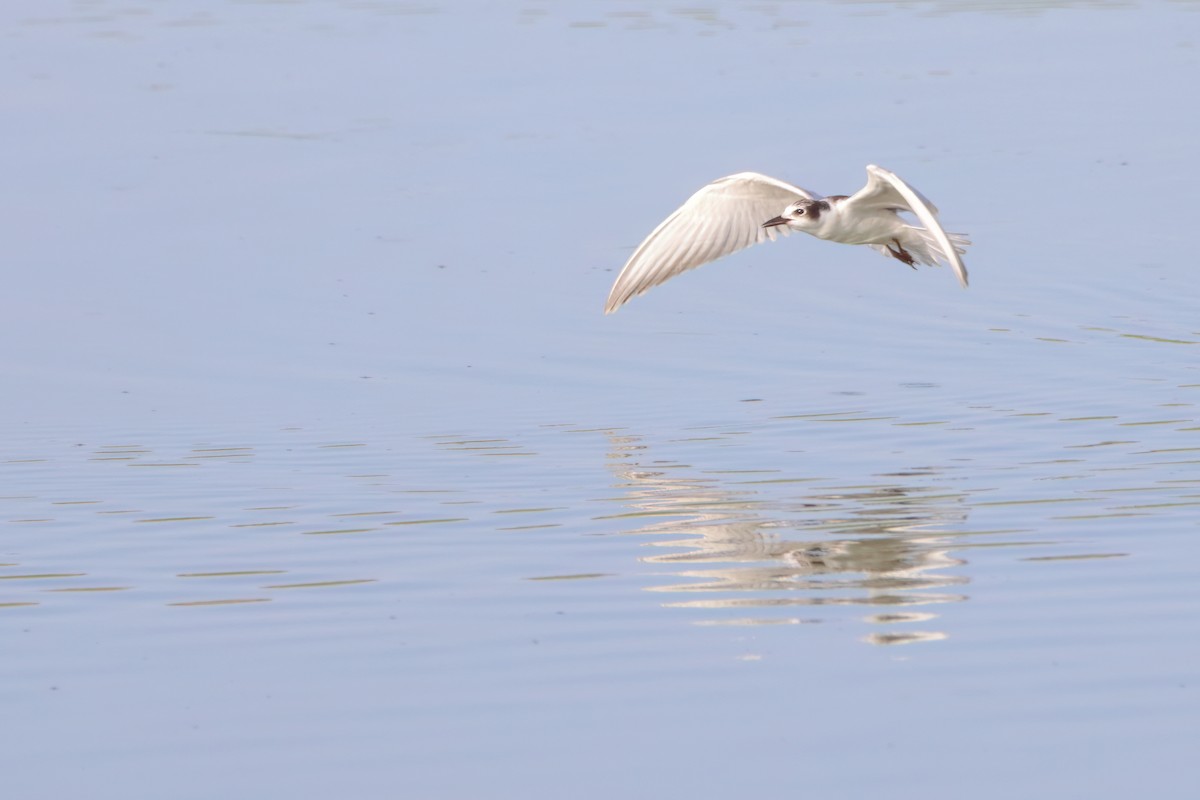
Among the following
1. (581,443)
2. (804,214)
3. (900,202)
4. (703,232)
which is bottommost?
(581,443)

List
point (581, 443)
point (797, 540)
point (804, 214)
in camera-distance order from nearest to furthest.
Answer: point (797, 540) → point (581, 443) → point (804, 214)

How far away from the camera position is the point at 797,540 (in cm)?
923

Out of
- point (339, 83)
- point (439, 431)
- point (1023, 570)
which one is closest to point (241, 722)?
point (1023, 570)

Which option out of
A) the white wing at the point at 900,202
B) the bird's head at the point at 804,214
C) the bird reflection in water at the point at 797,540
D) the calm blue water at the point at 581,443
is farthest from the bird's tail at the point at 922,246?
the bird reflection in water at the point at 797,540

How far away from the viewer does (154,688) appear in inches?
287

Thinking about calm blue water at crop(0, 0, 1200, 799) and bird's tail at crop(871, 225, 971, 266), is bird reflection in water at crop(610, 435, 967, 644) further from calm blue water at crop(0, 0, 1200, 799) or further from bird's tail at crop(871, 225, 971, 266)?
bird's tail at crop(871, 225, 971, 266)

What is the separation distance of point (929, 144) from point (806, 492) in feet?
34.7

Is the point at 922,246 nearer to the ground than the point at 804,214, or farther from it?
nearer to the ground

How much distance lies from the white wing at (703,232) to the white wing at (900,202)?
80 centimetres

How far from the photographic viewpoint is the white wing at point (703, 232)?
13.4 m

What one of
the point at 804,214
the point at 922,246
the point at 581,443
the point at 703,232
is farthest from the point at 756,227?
the point at 581,443

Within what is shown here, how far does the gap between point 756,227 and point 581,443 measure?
9.49 feet

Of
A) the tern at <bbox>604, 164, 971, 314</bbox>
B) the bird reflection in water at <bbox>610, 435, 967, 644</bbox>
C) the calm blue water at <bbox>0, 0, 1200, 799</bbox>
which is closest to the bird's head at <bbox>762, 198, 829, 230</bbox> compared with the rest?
the tern at <bbox>604, 164, 971, 314</bbox>

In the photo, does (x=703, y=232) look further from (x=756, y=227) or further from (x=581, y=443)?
(x=581, y=443)
